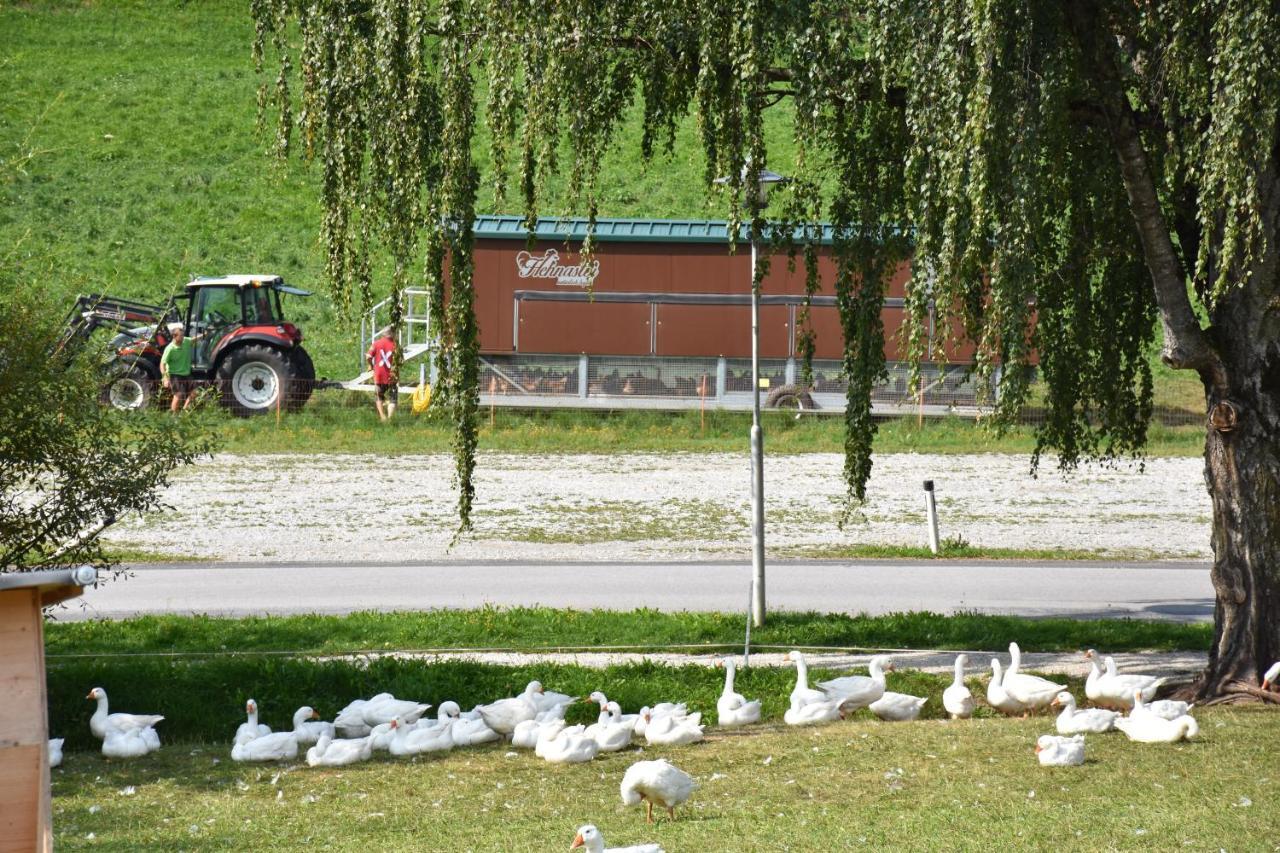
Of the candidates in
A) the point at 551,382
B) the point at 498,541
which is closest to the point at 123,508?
the point at 498,541

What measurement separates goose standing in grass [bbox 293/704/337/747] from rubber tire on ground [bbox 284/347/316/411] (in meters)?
21.0

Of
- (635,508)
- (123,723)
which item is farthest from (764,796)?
(635,508)

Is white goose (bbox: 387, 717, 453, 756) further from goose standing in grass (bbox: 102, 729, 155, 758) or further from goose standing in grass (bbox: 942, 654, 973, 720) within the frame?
goose standing in grass (bbox: 942, 654, 973, 720)

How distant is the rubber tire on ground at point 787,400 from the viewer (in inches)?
1188

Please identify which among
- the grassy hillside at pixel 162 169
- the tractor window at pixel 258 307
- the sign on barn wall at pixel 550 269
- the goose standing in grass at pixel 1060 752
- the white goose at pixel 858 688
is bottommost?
the white goose at pixel 858 688

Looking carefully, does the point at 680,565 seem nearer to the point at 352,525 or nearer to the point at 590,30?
the point at 352,525

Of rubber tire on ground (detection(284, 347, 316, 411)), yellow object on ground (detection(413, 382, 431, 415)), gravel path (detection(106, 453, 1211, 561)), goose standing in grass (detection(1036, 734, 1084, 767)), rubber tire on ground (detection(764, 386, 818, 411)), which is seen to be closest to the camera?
goose standing in grass (detection(1036, 734, 1084, 767))

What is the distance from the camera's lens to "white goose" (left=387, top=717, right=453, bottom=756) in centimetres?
977

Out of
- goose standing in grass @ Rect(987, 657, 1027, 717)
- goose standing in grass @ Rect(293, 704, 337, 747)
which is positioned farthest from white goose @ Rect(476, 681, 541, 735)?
goose standing in grass @ Rect(987, 657, 1027, 717)

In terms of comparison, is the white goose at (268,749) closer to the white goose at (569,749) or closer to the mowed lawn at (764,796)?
the mowed lawn at (764,796)

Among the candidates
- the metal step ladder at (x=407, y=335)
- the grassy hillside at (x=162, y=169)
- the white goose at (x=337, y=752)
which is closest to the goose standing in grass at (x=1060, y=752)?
the white goose at (x=337, y=752)

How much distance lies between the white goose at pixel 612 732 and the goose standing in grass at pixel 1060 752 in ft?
8.59

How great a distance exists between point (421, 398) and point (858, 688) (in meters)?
20.3

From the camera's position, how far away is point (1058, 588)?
54.4ft
